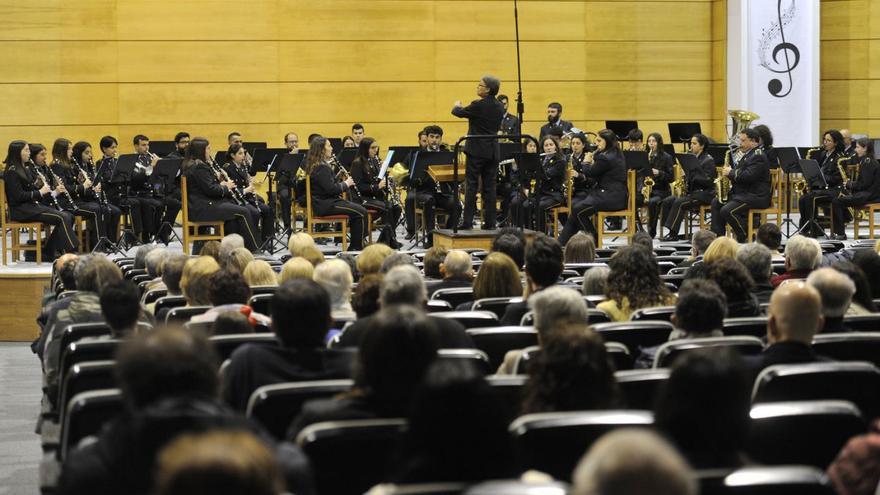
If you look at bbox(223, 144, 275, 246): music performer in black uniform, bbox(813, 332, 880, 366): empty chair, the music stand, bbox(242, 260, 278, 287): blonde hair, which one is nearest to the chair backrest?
bbox(813, 332, 880, 366): empty chair

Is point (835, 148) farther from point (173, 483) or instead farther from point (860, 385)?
point (173, 483)

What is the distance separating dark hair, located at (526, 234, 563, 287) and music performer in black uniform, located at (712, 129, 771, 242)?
6.85 metres

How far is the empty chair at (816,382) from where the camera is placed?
11.1ft

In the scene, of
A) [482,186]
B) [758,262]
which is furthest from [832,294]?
[482,186]

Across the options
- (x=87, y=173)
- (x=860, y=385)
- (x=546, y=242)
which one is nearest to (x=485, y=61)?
(x=87, y=173)

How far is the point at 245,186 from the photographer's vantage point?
12430 millimetres

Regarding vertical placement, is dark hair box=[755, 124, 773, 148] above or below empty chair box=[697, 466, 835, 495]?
above

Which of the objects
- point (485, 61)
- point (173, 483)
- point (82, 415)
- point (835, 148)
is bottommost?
point (82, 415)

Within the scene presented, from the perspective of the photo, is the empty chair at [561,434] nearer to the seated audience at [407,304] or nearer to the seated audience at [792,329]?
the seated audience at [792,329]

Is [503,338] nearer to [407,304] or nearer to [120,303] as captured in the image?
[407,304]

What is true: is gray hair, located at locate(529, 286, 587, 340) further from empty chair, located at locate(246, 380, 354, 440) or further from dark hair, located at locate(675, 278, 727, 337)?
empty chair, located at locate(246, 380, 354, 440)

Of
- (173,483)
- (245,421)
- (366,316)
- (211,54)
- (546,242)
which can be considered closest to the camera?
(173,483)

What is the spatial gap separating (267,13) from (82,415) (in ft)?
42.1

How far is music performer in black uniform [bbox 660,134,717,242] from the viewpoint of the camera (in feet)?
42.2
